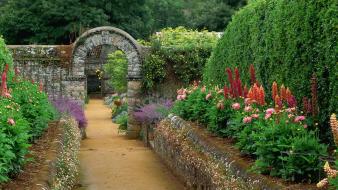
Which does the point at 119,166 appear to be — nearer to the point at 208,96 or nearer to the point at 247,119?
the point at 208,96

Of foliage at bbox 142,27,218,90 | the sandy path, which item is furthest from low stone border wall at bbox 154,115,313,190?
foliage at bbox 142,27,218,90

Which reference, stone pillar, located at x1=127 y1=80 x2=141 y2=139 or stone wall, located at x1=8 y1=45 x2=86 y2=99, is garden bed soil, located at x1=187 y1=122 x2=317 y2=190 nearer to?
stone pillar, located at x1=127 y1=80 x2=141 y2=139

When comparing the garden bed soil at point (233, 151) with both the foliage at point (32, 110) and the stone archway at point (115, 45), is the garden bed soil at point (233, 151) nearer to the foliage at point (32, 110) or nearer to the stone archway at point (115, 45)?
the foliage at point (32, 110)

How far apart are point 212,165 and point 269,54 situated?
2.39 meters

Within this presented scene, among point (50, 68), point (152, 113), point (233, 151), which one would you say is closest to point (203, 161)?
Result: point (233, 151)

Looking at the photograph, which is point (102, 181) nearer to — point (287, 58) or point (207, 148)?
point (207, 148)

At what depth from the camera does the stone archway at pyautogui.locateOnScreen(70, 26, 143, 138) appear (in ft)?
58.2

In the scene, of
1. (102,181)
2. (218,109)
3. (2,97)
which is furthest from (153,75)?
(2,97)

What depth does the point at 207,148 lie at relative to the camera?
812 centimetres

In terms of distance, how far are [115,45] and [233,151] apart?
1109cm

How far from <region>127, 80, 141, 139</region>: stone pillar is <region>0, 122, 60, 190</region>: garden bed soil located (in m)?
8.97

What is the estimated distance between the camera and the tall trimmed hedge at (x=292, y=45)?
21.4 feet

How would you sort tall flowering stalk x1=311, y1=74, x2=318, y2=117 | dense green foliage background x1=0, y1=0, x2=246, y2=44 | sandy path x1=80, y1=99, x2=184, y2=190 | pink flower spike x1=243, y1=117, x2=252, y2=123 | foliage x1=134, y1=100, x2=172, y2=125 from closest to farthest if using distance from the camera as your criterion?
tall flowering stalk x1=311, y1=74, x2=318, y2=117, pink flower spike x1=243, y1=117, x2=252, y2=123, sandy path x1=80, y1=99, x2=184, y2=190, foliage x1=134, y1=100, x2=172, y2=125, dense green foliage background x1=0, y1=0, x2=246, y2=44

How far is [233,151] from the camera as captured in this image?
7.32m
